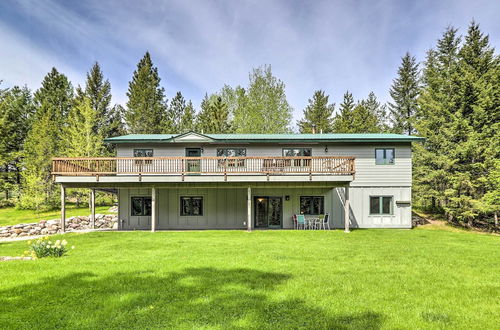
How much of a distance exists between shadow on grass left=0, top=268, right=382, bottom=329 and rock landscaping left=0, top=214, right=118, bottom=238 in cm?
1303

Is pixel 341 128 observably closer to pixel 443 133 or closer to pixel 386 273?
pixel 443 133

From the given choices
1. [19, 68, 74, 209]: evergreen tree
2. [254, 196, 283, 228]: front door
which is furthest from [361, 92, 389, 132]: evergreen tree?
[19, 68, 74, 209]: evergreen tree

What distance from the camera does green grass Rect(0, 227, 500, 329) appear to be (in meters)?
4.11

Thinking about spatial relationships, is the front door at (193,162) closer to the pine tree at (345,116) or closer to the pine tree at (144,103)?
the pine tree at (144,103)

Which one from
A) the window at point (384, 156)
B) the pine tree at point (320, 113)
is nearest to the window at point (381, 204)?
the window at point (384, 156)

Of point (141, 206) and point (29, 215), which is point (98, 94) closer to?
point (29, 215)

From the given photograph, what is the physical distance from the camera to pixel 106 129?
31.5 metres

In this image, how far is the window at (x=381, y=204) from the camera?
53.0ft

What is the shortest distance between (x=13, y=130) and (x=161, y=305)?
115 feet

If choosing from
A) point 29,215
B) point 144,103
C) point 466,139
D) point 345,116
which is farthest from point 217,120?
point 466,139

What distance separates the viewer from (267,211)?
16234mm

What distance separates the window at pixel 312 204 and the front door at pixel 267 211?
48.8 inches

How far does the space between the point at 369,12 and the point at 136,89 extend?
82.2 feet

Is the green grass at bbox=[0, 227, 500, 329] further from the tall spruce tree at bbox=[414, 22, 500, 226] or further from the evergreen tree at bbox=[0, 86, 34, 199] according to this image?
the evergreen tree at bbox=[0, 86, 34, 199]
